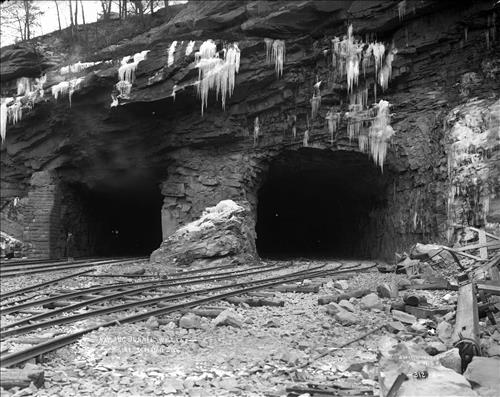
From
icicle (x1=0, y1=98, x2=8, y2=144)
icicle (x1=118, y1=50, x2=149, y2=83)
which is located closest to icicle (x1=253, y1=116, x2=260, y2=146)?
icicle (x1=118, y1=50, x2=149, y2=83)

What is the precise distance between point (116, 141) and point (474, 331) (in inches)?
634

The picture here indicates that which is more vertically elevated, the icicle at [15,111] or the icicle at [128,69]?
the icicle at [128,69]

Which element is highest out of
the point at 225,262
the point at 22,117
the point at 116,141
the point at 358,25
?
the point at 358,25

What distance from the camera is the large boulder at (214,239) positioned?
1540 centimetres

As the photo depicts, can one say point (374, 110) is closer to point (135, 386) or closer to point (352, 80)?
point (352, 80)

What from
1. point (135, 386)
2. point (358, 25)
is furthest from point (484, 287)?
point (358, 25)

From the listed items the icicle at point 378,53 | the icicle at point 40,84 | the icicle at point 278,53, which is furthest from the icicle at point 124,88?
the icicle at point 378,53

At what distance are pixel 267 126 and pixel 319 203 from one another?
9.18 metres

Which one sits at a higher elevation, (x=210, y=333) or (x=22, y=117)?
(x=22, y=117)

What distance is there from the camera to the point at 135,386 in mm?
4027

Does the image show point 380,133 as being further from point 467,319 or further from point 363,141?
point 467,319

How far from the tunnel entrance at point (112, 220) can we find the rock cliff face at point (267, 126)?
0.15 metres

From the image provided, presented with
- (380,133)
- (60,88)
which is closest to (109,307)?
(380,133)

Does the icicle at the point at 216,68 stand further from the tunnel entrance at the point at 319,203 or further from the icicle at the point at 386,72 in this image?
the icicle at the point at 386,72
